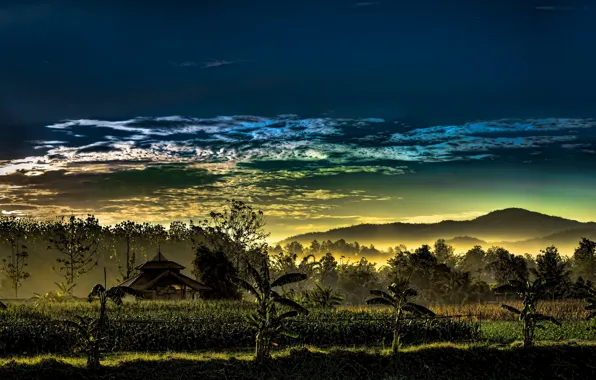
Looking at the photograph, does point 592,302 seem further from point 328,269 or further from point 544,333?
point 328,269

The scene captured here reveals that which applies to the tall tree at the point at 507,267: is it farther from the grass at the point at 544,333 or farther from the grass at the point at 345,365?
the grass at the point at 345,365

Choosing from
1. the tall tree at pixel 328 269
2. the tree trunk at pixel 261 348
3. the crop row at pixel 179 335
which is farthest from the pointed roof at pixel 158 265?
the tall tree at pixel 328 269

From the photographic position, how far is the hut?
46.4 m

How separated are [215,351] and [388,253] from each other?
136 m

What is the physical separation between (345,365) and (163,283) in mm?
25323

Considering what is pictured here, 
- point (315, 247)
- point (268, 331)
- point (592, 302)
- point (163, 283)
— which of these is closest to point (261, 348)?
point (268, 331)

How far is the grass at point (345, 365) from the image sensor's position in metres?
21.7

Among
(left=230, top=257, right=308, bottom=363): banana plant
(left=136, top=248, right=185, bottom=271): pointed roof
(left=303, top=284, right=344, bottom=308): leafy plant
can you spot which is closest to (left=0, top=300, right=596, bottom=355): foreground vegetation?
(left=230, top=257, right=308, bottom=363): banana plant

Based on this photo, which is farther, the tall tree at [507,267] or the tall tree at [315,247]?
the tall tree at [315,247]

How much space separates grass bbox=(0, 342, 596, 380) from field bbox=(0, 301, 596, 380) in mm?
39

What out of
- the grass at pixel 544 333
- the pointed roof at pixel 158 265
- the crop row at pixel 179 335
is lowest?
the grass at pixel 544 333

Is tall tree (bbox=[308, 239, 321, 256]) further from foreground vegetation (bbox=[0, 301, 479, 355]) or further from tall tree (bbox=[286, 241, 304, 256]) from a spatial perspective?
foreground vegetation (bbox=[0, 301, 479, 355])

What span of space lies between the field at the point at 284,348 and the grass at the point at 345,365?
4 centimetres

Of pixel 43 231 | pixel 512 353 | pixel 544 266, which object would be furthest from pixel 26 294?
pixel 512 353
